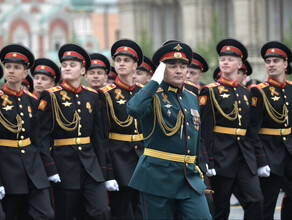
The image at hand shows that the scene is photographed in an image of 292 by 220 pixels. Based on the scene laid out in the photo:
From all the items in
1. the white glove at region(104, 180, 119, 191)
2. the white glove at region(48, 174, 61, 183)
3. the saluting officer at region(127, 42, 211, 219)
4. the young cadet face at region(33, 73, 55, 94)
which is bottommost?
the white glove at region(104, 180, 119, 191)

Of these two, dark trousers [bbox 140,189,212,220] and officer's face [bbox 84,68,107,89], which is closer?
dark trousers [bbox 140,189,212,220]

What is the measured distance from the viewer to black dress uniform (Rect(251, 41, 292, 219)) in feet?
30.8

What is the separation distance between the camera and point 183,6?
40.4 metres

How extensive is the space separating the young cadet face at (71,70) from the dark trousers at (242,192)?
2071 millimetres

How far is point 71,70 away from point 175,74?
77.1 inches

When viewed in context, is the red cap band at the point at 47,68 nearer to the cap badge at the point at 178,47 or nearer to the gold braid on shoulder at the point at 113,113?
the gold braid on shoulder at the point at 113,113

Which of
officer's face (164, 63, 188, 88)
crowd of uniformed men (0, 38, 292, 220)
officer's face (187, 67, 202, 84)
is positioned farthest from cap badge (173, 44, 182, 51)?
officer's face (187, 67, 202, 84)

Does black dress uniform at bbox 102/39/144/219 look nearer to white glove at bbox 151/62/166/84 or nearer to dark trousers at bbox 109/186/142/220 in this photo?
dark trousers at bbox 109/186/142/220

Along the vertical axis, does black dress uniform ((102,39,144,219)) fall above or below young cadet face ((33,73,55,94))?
below

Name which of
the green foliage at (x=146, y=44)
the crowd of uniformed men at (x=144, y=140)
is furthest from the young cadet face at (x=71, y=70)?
the green foliage at (x=146, y=44)

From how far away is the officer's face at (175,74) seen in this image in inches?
278

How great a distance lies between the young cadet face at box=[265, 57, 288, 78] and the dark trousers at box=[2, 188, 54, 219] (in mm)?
3353

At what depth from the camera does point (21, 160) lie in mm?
8180

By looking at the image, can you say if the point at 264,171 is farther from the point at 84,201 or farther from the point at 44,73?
the point at 44,73
